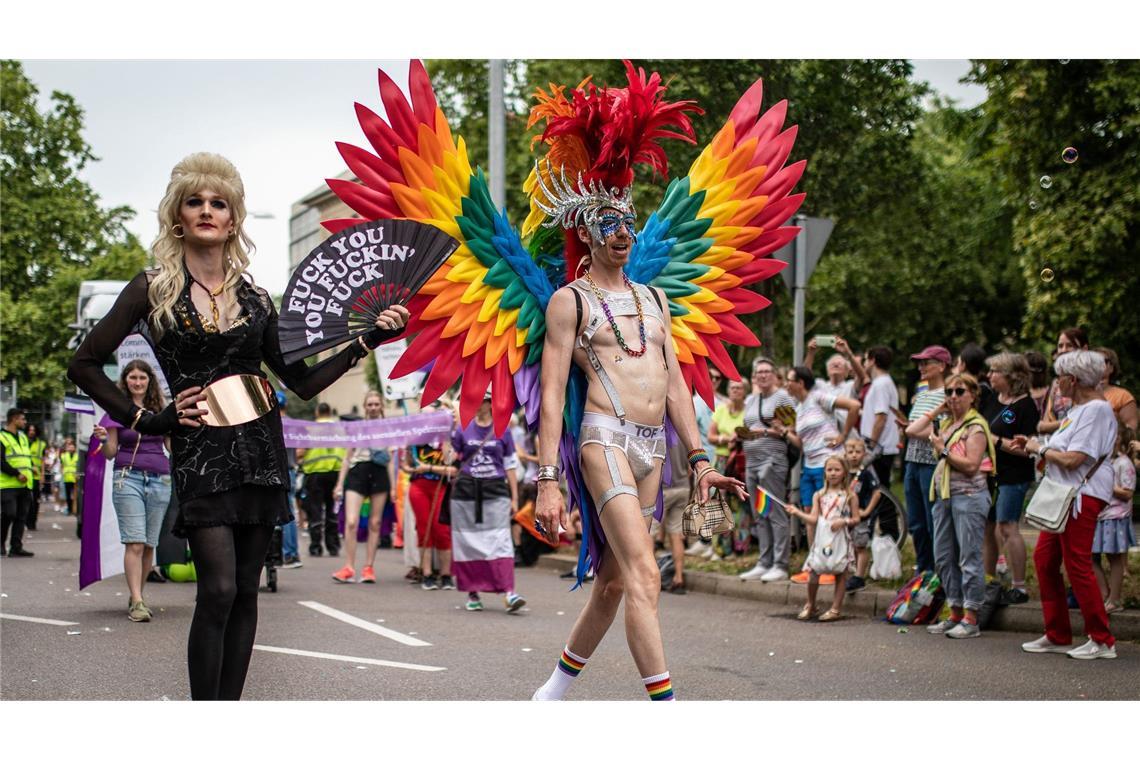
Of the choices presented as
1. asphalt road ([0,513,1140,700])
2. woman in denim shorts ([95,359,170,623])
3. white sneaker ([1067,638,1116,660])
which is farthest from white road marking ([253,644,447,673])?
white sneaker ([1067,638,1116,660])

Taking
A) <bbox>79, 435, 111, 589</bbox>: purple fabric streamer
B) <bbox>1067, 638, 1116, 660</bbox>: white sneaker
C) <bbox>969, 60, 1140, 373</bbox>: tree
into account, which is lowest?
<bbox>1067, 638, 1116, 660</bbox>: white sneaker

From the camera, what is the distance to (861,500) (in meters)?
12.0

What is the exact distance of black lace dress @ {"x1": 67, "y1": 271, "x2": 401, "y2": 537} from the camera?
446 cm

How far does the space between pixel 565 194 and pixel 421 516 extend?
7.76 m

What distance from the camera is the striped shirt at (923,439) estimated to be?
10.1 metres

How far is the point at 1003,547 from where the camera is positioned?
10195mm

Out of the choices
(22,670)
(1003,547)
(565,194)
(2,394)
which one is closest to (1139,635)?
(1003,547)

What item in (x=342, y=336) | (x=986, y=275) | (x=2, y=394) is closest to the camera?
(x=342, y=336)

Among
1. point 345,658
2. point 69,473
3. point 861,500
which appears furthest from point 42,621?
point 69,473

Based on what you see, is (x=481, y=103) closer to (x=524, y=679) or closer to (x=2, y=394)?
(x=2, y=394)

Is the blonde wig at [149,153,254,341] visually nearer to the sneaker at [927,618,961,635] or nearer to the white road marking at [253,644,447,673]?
the white road marking at [253,644,447,673]

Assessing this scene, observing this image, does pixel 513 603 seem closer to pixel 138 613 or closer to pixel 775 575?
pixel 775 575

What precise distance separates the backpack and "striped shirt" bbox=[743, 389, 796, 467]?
251 centimetres

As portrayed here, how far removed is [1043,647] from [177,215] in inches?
248
